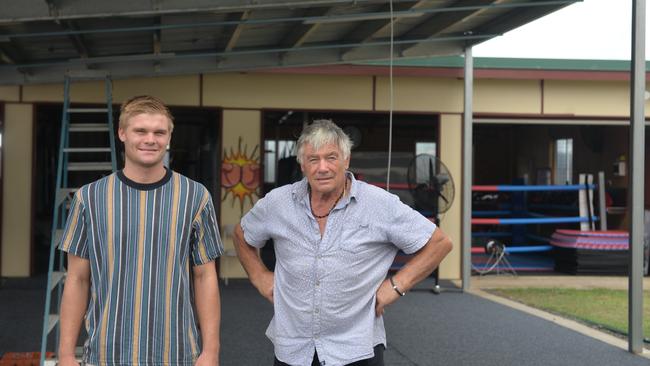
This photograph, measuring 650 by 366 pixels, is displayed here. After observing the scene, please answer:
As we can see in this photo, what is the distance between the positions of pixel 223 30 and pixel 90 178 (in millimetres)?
4564

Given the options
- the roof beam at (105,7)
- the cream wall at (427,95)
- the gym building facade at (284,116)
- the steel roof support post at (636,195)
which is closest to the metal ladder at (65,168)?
the roof beam at (105,7)

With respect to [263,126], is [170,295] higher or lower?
lower

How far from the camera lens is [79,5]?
522cm

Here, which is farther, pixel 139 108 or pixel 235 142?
pixel 235 142

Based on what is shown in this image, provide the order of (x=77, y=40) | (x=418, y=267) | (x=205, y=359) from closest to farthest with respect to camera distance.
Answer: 1. (x=205, y=359)
2. (x=418, y=267)
3. (x=77, y=40)

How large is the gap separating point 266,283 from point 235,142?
7820 mm

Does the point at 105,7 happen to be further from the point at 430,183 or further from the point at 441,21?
Answer: the point at 430,183

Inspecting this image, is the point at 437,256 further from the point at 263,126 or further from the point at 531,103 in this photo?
the point at 531,103

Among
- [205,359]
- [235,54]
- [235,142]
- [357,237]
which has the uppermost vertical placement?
[235,54]

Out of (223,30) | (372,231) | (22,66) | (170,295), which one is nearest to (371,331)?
(372,231)

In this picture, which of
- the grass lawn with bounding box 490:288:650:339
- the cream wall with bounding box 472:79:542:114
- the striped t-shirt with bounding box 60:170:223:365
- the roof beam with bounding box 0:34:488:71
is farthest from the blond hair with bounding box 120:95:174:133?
the cream wall with bounding box 472:79:542:114

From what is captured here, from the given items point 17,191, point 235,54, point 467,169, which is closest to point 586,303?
point 467,169

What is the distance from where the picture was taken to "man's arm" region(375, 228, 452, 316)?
2.88 meters

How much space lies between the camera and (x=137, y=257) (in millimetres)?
2445
